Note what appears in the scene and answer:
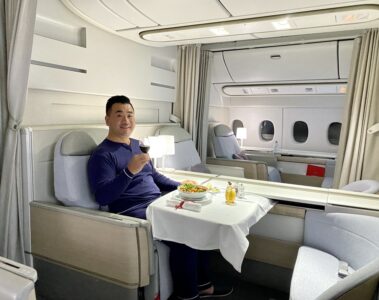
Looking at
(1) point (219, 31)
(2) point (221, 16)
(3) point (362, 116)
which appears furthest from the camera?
(3) point (362, 116)

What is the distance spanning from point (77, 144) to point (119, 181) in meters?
0.47

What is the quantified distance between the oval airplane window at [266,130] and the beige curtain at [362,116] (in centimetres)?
206

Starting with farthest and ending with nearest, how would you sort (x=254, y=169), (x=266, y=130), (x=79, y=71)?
(x=266, y=130)
(x=254, y=169)
(x=79, y=71)

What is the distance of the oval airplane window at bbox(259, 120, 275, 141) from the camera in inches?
198

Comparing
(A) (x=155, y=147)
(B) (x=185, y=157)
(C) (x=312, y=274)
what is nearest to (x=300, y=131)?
(B) (x=185, y=157)

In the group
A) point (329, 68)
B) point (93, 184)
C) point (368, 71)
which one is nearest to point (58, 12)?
point (93, 184)

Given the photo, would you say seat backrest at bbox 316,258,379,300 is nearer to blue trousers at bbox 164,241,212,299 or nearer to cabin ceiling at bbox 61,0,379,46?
blue trousers at bbox 164,241,212,299

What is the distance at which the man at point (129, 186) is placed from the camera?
1.77 m

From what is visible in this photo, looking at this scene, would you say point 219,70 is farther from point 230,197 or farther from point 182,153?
point 230,197

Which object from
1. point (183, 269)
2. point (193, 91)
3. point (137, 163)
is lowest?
point (183, 269)

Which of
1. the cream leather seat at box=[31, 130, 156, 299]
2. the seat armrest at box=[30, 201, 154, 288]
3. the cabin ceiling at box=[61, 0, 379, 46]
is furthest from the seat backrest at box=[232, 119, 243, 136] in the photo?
the seat armrest at box=[30, 201, 154, 288]

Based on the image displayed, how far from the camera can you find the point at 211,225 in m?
1.46

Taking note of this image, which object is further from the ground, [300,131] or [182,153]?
[300,131]

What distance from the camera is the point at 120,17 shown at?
223cm
